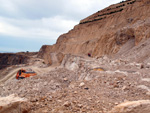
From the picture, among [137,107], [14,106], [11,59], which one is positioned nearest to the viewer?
[137,107]

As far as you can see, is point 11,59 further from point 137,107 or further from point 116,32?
point 137,107

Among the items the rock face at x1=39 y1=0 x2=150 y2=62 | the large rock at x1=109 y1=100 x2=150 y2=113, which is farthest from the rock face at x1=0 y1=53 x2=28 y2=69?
the large rock at x1=109 y1=100 x2=150 y2=113

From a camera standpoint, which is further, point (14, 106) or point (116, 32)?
point (116, 32)

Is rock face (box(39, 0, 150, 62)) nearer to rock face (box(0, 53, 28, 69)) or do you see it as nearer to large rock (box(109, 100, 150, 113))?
large rock (box(109, 100, 150, 113))

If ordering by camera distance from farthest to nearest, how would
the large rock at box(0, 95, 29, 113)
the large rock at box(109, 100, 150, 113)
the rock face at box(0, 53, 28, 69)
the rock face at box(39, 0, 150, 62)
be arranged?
the rock face at box(0, 53, 28, 69)
the rock face at box(39, 0, 150, 62)
the large rock at box(0, 95, 29, 113)
the large rock at box(109, 100, 150, 113)

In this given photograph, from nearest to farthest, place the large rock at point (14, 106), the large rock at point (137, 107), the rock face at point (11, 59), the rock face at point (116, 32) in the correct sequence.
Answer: the large rock at point (137, 107) < the large rock at point (14, 106) < the rock face at point (116, 32) < the rock face at point (11, 59)

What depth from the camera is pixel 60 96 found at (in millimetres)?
4738

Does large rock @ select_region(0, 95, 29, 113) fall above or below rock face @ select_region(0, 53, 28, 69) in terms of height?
below

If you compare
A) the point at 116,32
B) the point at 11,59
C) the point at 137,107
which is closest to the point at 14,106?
the point at 137,107

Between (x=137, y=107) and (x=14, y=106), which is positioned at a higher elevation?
(x=137, y=107)

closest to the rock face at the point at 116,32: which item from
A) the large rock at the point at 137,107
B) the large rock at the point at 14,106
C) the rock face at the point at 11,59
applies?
the large rock at the point at 137,107

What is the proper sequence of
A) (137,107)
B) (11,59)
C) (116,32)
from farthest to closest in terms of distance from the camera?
(11,59) → (116,32) → (137,107)

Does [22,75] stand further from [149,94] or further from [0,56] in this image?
[0,56]

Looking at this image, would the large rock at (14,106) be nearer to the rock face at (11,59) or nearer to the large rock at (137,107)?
the large rock at (137,107)
